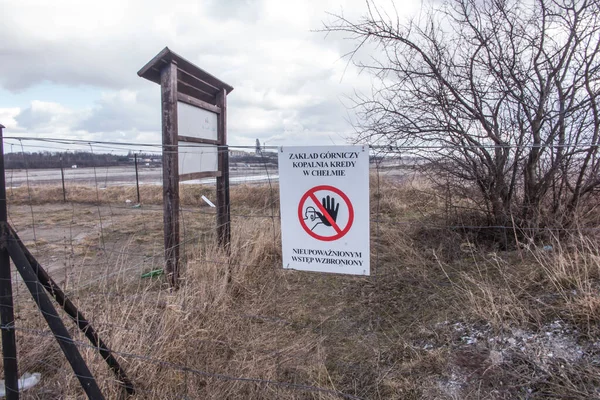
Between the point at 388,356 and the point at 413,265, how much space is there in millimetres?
1907

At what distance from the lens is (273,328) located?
3322 mm

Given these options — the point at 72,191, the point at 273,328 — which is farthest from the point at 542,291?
the point at 72,191

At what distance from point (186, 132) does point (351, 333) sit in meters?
2.58

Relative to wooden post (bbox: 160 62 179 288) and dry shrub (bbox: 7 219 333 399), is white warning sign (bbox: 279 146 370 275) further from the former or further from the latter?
wooden post (bbox: 160 62 179 288)

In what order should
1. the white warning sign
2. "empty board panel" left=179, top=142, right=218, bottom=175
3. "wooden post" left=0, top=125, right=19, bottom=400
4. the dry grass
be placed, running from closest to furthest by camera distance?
"wooden post" left=0, top=125, right=19, bottom=400, the white warning sign, the dry grass, "empty board panel" left=179, top=142, right=218, bottom=175

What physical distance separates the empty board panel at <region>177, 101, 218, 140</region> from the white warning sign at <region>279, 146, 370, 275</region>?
193cm

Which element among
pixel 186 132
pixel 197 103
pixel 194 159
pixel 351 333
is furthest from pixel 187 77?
pixel 351 333

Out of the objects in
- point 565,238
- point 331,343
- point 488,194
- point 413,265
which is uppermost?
point 488,194

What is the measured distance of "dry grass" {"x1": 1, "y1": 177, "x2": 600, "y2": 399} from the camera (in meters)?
2.34

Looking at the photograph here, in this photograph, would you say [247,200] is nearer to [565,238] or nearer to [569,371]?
[565,238]

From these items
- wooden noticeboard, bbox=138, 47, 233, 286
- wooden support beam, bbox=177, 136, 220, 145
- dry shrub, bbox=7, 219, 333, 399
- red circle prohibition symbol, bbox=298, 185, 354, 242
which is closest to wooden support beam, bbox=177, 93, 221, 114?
wooden noticeboard, bbox=138, 47, 233, 286

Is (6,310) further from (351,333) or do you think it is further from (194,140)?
(351,333)

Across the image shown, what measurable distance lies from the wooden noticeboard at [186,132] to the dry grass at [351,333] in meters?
0.43

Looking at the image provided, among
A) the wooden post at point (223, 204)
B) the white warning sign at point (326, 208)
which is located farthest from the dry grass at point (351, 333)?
the white warning sign at point (326, 208)
